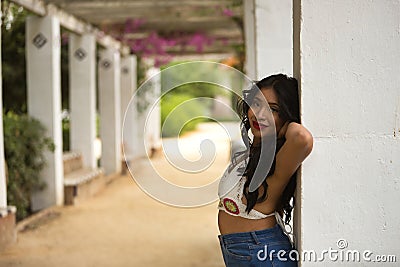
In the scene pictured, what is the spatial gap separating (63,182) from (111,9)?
2.50 metres

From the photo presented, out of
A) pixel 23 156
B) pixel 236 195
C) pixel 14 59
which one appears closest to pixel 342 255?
pixel 236 195

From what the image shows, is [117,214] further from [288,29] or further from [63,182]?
[288,29]

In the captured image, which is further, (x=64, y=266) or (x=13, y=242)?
(x=13, y=242)

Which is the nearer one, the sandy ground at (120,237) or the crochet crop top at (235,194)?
the crochet crop top at (235,194)

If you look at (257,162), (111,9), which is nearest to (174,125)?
(111,9)

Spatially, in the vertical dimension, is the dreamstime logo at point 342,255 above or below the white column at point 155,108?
above

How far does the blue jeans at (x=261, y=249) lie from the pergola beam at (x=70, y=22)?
4.71 meters

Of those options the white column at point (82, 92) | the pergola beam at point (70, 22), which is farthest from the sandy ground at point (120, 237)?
the pergola beam at point (70, 22)

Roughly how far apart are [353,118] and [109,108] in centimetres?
849

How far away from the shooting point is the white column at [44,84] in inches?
266

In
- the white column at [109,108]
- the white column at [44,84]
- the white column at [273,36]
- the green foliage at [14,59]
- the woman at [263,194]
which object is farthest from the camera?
the white column at [109,108]

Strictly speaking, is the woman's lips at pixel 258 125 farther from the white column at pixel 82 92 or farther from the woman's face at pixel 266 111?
the white column at pixel 82 92

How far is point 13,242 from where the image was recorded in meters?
5.05

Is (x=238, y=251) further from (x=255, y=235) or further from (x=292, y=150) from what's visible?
(x=292, y=150)
